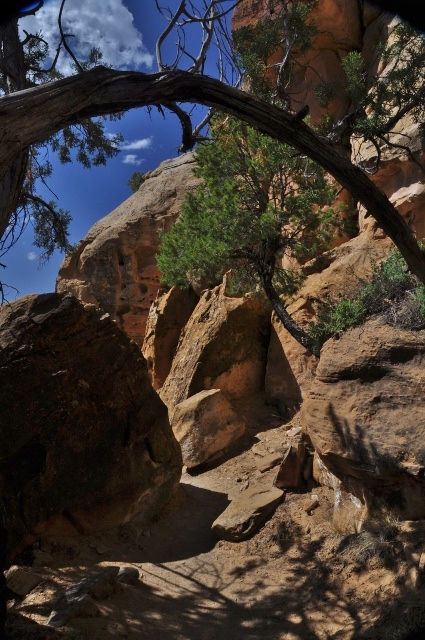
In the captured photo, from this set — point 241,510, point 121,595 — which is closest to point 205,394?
point 241,510

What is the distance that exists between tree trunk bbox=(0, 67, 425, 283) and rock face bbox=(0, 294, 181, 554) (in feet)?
13.7

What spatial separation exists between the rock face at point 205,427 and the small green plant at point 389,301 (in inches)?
141

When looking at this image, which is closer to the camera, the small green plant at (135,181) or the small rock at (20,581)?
the small rock at (20,581)

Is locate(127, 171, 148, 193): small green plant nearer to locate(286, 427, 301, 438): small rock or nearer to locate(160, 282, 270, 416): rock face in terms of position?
locate(160, 282, 270, 416): rock face

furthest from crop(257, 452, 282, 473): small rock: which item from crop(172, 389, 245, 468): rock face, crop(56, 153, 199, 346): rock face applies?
crop(56, 153, 199, 346): rock face

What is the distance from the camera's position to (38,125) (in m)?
3.37

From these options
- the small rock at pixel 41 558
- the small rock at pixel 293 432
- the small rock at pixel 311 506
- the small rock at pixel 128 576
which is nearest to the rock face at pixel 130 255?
the small rock at pixel 293 432

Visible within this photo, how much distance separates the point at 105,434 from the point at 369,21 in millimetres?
12810

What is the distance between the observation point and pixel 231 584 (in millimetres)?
6492

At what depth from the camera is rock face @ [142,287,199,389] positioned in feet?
50.2

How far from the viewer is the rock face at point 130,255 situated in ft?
57.6

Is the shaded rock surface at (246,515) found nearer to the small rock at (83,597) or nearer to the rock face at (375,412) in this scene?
the rock face at (375,412)

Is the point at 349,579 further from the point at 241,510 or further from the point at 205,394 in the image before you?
the point at 205,394

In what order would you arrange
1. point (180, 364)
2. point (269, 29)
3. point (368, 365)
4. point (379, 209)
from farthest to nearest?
point (180, 364), point (269, 29), point (368, 365), point (379, 209)
